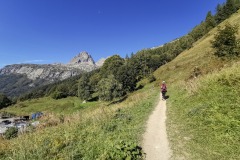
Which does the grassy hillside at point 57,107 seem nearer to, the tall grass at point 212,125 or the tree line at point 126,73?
the tree line at point 126,73

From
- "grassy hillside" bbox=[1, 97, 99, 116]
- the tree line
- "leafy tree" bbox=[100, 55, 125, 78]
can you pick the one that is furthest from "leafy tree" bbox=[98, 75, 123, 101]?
"leafy tree" bbox=[100, 55, 125, 78]

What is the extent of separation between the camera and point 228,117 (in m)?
10.1

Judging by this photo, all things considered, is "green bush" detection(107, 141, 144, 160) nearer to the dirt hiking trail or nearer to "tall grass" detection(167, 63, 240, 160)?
the dirt hiking trail

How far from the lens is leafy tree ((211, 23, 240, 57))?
24853 mm

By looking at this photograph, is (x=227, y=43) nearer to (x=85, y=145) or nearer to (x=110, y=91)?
(x=85, y=145)

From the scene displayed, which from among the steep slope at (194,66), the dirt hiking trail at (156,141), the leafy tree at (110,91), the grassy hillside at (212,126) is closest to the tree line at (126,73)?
the leafy tree at (110,91)

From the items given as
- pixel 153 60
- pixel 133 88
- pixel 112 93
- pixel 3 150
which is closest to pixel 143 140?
pixel 3 150

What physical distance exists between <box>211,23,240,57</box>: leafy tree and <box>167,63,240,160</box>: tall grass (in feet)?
37.7

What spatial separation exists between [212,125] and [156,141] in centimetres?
300

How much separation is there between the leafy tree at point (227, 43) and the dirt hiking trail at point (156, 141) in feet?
54.9

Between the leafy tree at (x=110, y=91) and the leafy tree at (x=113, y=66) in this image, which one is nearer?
the leafy tree at (x=110, y=91)

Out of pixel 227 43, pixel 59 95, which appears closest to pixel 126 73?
pixel 227 43

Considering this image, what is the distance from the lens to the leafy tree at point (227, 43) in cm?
2485

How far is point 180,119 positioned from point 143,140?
3985mm
